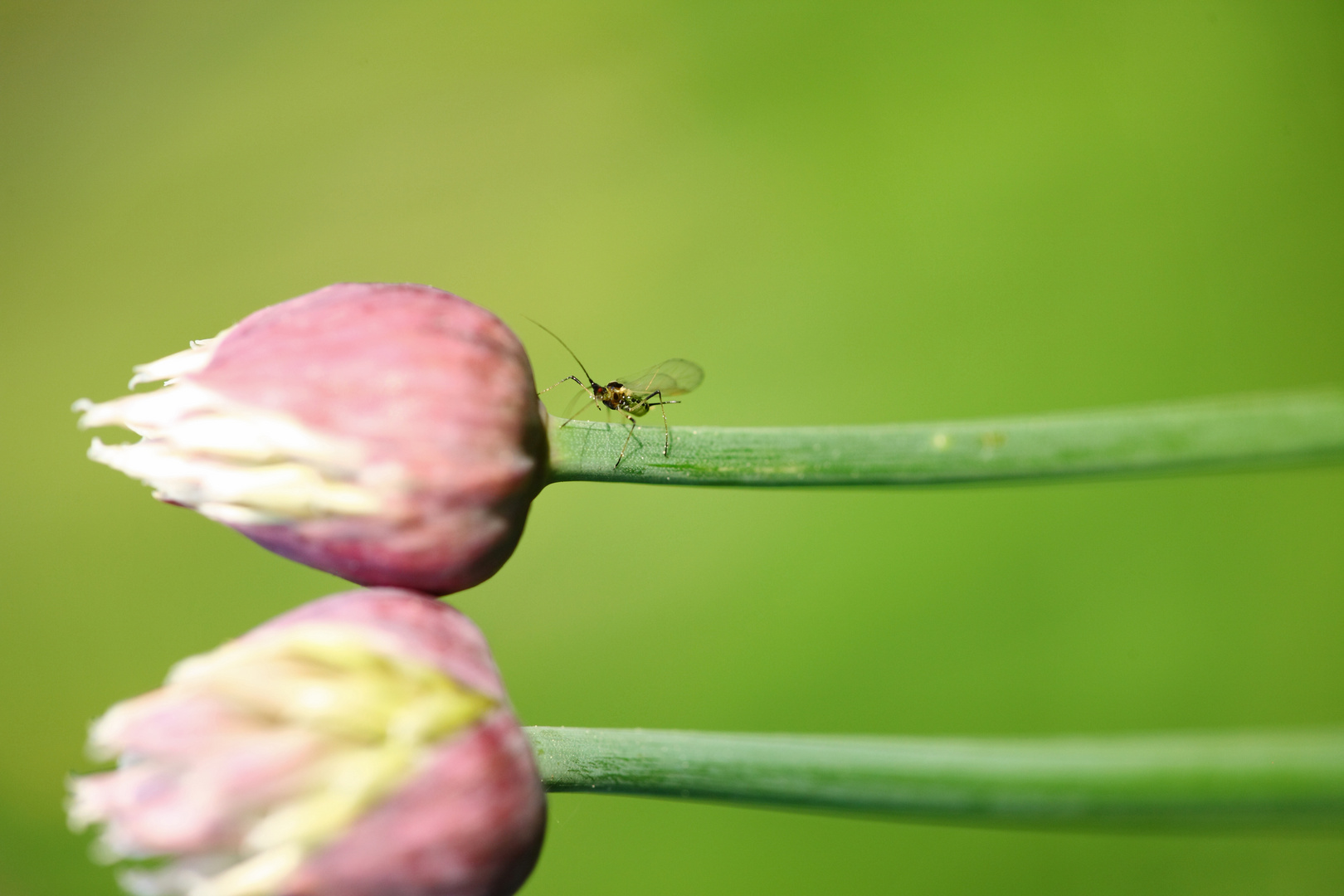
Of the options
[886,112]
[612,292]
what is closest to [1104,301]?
[886,112]

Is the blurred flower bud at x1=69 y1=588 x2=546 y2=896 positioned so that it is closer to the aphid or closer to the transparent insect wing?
the aphid

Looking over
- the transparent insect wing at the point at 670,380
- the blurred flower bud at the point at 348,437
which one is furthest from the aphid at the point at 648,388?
the blurred flower bud at the point at 348,437

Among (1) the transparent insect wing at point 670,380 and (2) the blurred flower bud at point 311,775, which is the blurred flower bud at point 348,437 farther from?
(1) the transparent insect wing at point 670,380

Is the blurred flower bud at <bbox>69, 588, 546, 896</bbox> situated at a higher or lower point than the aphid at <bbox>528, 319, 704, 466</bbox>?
lower

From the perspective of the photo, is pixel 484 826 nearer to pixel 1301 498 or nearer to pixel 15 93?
pixel 1301 498

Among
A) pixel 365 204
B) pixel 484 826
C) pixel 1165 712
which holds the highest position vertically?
pixel 365 204

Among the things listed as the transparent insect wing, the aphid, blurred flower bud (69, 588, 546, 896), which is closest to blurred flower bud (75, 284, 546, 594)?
blurred flower bud (69, 588, 546, 896)
